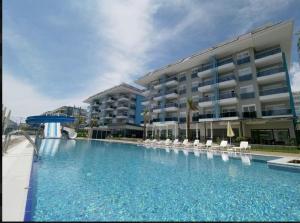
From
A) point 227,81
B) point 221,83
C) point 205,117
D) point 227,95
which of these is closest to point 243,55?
point 227,81

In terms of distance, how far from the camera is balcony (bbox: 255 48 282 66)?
2502cm

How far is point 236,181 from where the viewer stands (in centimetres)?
821

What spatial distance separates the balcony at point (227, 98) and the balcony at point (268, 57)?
5907 mm

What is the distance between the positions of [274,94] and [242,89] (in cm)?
479

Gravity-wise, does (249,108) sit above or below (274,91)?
below

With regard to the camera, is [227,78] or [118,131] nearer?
[227,78]

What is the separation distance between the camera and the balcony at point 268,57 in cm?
2502

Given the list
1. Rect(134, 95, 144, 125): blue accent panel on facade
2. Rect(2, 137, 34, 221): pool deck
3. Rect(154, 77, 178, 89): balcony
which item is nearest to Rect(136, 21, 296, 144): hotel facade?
Rect(154, 77, 178, 89): balcony

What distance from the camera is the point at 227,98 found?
28.4 metres

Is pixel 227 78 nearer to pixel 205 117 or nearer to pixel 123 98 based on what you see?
pixel 205 117

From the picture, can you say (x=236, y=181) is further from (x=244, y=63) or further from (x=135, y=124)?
(x=135, y=124)

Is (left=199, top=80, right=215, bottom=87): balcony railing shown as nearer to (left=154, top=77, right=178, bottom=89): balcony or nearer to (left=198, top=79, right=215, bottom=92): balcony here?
(left=198, top=79, right=215, bottom=92): balcony

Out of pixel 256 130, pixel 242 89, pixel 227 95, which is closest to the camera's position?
pixel 256 130

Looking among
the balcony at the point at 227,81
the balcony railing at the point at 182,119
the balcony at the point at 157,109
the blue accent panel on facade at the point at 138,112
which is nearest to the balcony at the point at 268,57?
the balcony at the point at 227,81
